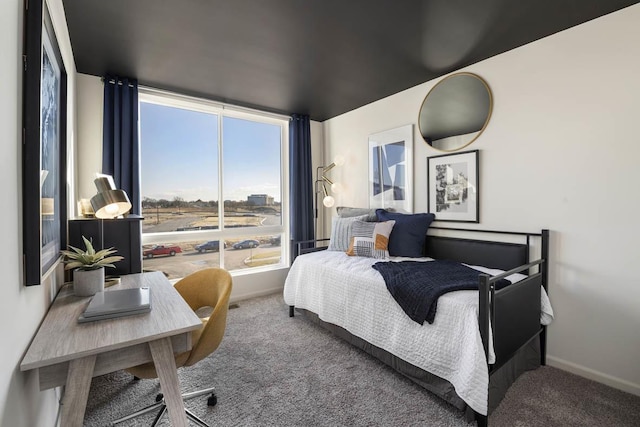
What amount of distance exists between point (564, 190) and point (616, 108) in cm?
59

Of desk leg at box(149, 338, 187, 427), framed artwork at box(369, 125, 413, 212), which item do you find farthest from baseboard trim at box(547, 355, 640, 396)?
desk leg at box(149, 338, 187, 427)

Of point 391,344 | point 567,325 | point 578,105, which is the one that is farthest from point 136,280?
point 578,105

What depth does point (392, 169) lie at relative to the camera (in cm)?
344

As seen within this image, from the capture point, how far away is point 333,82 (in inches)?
122

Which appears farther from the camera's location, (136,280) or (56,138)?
(136,280)

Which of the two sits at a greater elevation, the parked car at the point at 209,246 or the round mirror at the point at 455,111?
the round mirror at the point at 455,111

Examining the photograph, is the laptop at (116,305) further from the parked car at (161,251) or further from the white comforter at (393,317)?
the parked car at (161,251)

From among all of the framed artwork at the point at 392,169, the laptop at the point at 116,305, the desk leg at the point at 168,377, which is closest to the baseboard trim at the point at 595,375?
the framed artwork at the point at 392,169

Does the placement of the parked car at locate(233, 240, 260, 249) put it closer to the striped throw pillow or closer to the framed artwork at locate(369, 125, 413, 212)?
the striped throw pillow

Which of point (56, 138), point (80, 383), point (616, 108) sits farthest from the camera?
point (616, 108)

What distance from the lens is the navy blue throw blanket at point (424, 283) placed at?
72.1 inches

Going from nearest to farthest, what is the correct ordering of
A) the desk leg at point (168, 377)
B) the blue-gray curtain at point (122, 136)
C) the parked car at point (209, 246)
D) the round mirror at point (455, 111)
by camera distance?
1. the desk leg at point (168, 377)
2. the round mirror at point (455, 111)
3. the blue-gray curtain at point (122, 136)
4. the parked car at point (209, 246)

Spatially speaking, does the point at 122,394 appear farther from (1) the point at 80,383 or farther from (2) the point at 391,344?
(2) the point at 391,344

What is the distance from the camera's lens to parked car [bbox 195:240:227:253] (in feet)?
11.7
